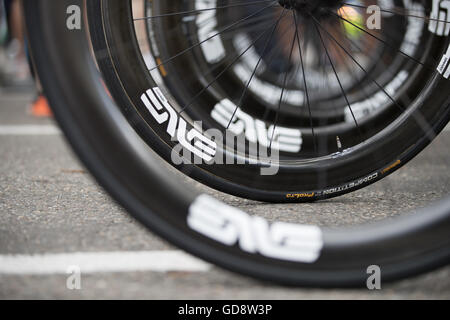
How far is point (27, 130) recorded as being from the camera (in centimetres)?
272

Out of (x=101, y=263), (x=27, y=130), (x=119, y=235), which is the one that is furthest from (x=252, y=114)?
(x=27, y=130)

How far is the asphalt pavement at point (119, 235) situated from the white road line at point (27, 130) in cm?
59

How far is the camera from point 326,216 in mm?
1306

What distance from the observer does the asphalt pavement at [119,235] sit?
0.92 meters

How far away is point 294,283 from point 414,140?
23.3 inches

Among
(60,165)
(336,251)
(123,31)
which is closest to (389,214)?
(336,251)

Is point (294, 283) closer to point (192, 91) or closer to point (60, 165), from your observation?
point (192, 91)

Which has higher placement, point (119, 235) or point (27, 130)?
point (27, 130)

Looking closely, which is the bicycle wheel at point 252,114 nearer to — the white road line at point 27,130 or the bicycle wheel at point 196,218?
the bicycle wheel at point 196,218

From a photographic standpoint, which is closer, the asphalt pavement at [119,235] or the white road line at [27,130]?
the asphalt pavement at [119,235]

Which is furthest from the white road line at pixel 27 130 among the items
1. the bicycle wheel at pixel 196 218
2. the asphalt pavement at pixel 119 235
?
the bicycle wheel at pixel 196 218

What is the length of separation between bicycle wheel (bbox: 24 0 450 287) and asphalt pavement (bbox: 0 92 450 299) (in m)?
0.09

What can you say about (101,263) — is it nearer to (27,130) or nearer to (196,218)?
(196,218)

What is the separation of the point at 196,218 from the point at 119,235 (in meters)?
0.43
